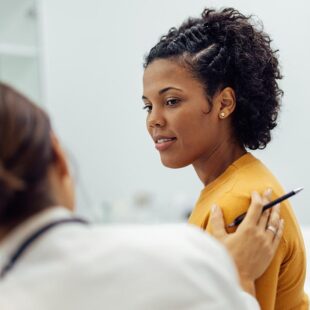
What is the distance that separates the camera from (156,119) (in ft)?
3.52

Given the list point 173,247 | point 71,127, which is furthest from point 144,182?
point 173,247

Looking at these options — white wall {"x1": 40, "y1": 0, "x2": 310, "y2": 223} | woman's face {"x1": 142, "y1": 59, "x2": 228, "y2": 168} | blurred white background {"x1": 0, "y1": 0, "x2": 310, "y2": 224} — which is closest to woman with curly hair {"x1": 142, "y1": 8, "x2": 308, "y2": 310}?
woman's face {"x1": 142, "y1": 59, "x2": 228, "y2": 168}

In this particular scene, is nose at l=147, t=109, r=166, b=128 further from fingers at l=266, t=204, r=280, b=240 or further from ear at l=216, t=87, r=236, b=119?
fingers at l=266, t=204, r=280, b=240

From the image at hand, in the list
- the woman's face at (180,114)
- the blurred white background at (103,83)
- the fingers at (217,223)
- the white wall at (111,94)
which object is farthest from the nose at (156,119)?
the blurred white background at (103,83)

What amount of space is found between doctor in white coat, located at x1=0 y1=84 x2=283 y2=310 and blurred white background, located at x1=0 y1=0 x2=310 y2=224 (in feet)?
5.87

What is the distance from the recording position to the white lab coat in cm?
53

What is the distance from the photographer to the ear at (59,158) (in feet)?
1.96

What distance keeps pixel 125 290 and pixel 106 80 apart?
7.88 ft

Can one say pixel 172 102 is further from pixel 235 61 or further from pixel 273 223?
pixel 273 223

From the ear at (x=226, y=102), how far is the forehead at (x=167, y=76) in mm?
49

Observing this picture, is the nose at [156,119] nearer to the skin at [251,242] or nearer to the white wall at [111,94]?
the skin at [251,242]

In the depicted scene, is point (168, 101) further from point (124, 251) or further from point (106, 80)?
point (106, 80)

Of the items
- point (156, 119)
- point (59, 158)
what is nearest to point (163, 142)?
point (156, 119)

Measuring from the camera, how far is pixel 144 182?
2.70 m
